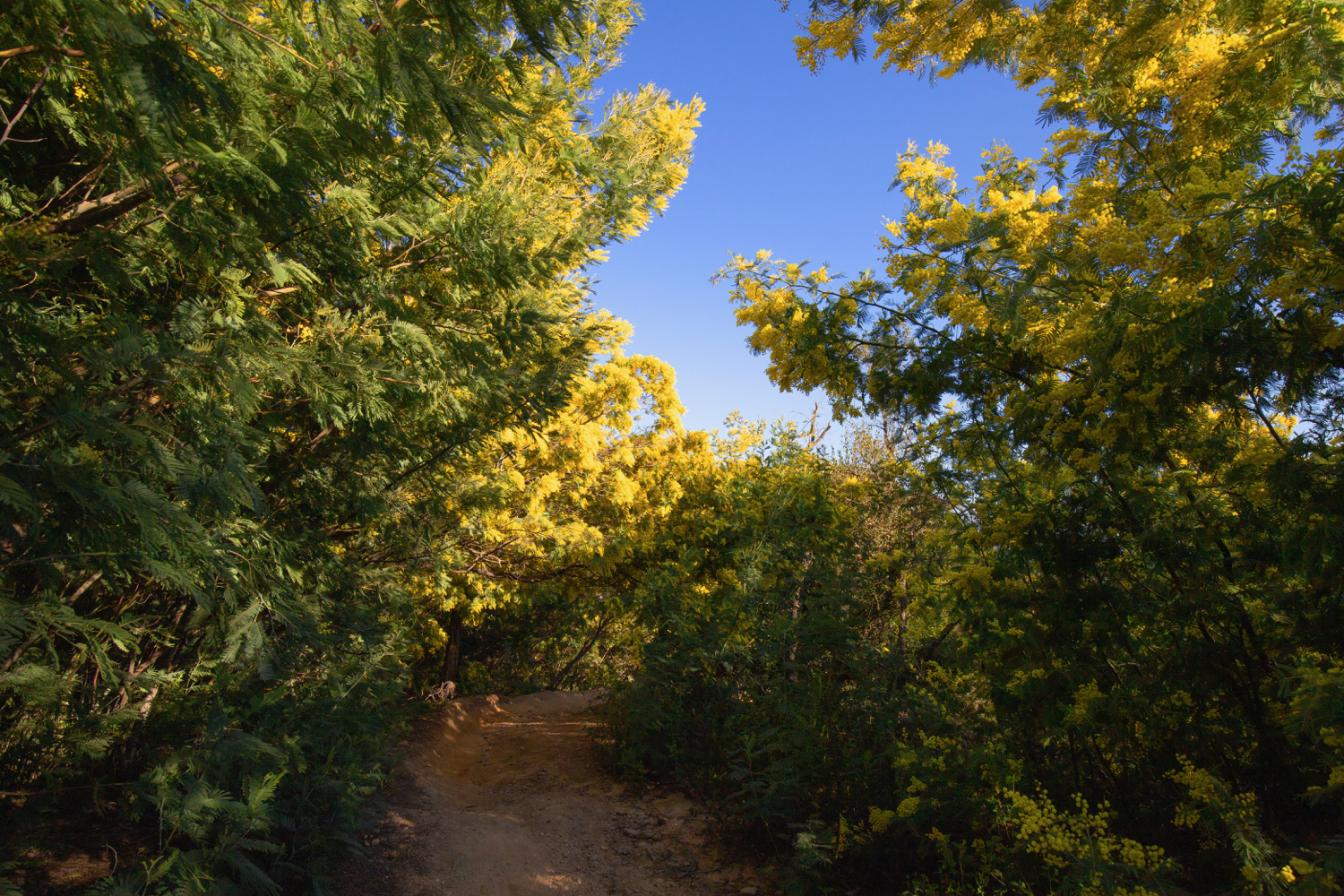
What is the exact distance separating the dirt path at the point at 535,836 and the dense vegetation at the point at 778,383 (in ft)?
1.99

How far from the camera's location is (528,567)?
32.1 feet

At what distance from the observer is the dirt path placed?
4902mm

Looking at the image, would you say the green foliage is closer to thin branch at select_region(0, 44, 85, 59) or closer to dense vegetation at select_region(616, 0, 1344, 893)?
thin branch at select_region(0, 44, 85, 59)

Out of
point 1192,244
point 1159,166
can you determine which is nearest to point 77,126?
point 1192,244

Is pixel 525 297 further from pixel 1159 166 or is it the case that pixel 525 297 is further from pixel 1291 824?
pixel 1291 824

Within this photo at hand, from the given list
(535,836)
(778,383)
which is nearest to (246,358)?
(778,383)

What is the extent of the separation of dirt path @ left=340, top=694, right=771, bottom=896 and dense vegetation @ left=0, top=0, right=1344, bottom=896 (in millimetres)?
606

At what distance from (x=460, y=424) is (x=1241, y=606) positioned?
486cm

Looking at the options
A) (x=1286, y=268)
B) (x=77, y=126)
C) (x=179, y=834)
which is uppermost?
(x=1286, y=268)

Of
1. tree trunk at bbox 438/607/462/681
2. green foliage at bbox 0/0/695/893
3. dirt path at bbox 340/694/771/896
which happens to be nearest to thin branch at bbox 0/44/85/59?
green foliage at bbox 0/0/695/893

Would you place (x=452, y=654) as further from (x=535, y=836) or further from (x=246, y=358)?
(x=246, y=358)

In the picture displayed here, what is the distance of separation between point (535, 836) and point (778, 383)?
183 inches

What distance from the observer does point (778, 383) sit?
17.5 feet

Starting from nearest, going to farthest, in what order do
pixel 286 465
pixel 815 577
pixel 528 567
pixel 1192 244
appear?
pixel 1192 244, pixel 286 465, pixel 815 577, pixel 528 567
